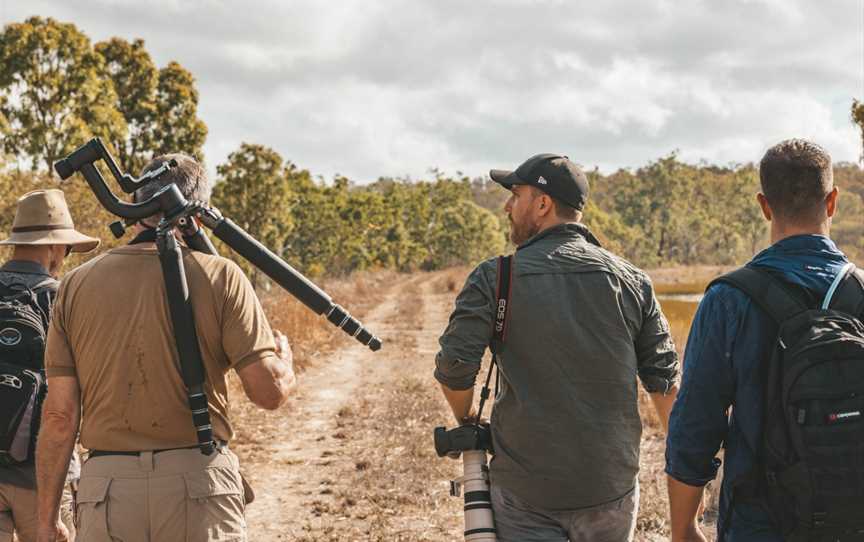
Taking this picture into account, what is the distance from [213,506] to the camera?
2574 mm

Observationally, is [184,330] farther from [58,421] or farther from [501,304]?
[501,304]

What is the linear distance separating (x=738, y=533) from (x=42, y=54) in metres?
27.4

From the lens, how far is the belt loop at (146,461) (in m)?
2.54

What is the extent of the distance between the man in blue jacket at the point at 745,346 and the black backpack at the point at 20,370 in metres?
2.35

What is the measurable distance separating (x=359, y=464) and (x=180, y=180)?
17.9 ft

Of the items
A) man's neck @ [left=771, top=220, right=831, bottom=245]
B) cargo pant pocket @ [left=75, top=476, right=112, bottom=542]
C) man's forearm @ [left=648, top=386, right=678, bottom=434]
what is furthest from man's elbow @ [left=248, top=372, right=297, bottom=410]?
man's neck @ [left=771, top=220, right=831, bottom=245]

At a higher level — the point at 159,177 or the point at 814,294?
the point at 159,177

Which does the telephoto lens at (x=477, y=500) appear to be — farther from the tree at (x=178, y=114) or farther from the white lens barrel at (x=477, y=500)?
the tree at (x=178, y=114)

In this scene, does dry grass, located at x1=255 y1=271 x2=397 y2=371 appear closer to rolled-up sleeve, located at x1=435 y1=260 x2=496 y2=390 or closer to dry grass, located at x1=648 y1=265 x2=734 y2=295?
rolled-up sleeve, located at x1=435 y1=260 x2=496 y2=390

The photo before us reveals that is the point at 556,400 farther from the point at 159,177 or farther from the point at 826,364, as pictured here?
the point at 159,177

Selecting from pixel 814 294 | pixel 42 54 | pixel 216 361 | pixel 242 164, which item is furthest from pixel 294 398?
pixel 242 164

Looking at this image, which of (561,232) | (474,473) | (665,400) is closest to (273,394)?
(474,473)

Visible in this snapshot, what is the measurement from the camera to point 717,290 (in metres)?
2.34

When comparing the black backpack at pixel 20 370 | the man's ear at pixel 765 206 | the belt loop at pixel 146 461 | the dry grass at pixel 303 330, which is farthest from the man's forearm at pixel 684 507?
the dry grass at pixel 303 330
